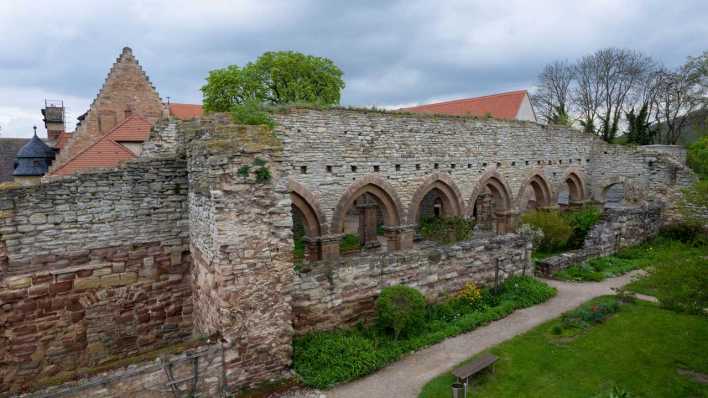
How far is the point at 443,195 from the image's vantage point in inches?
643

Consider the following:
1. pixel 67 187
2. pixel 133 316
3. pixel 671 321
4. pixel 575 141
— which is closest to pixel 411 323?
pixel 133 316

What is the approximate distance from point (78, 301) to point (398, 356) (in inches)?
219

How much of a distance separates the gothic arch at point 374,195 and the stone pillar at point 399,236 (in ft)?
0.78

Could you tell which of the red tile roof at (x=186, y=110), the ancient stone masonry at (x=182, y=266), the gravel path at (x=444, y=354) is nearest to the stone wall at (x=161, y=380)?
the ancient stone masonry at (x=182, y=266)

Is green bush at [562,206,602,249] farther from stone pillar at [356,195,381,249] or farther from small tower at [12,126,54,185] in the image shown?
small tower at [12,126,54,185]

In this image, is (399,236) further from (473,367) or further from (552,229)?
(473,367)

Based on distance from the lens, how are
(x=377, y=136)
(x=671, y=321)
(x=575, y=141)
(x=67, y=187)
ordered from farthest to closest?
1. (x=575, y=141)
2. (x=377, y=136)
3. (x=671, y=321)
4. (x=67, y=187)

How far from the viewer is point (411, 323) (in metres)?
7.76

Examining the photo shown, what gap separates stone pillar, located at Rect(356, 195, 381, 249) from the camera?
1834 centimetres

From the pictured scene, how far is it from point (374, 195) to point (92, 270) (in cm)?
892

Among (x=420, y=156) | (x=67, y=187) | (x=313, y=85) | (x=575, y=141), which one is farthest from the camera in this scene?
(x=313, y=85)

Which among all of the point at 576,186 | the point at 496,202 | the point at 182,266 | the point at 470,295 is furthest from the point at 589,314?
the point at 576,186

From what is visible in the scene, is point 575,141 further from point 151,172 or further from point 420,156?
point 151,172

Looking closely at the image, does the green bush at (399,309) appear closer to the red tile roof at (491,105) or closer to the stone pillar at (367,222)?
the stone pillar at (367,222)
